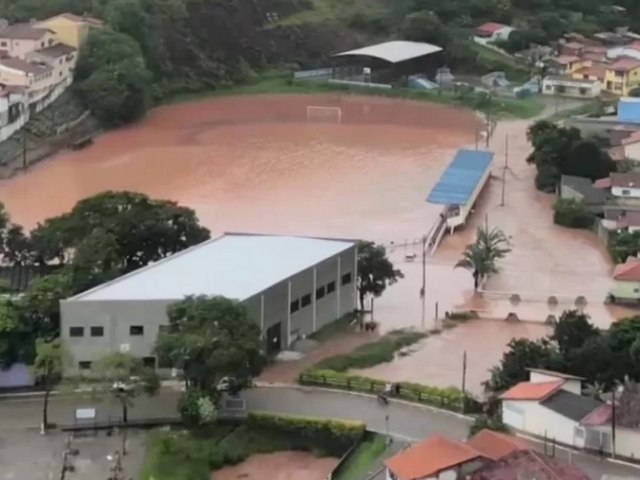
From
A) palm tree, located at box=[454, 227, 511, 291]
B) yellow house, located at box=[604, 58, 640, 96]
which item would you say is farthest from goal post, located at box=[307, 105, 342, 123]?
palm tree, located at box=[454, 227, 511, 291]

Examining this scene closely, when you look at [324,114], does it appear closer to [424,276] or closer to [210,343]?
[424,276]

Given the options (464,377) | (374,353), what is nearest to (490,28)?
(374,353)

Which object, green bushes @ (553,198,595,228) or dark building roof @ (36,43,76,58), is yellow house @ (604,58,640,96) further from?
green bushes @ (553,198,595,228)

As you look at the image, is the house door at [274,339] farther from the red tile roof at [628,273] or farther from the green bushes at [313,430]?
the red tile roof at [628,273]

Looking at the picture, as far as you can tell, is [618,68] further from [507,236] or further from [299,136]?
[507,236]

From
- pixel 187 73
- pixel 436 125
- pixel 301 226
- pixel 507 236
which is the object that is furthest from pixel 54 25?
pixel 507 236

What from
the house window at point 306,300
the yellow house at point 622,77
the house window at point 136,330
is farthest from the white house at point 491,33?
the house window at point 136,330
